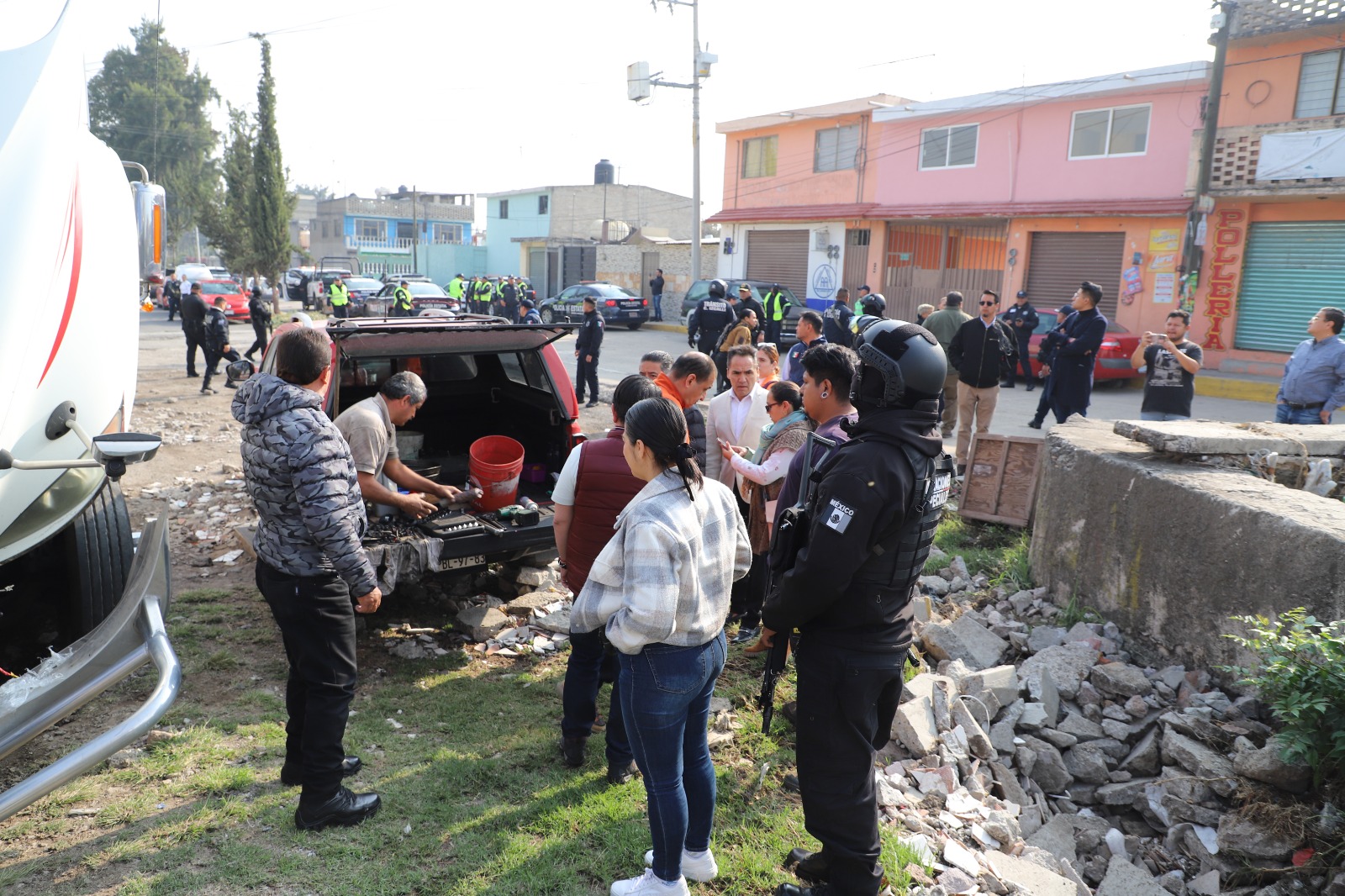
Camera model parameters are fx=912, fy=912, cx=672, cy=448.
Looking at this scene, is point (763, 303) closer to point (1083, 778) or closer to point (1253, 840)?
point (1083, 778)

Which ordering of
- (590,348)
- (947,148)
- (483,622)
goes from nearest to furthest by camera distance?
(483,622) → (590,348) → (947,148)

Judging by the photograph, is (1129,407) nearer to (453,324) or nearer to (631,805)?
(453,324)

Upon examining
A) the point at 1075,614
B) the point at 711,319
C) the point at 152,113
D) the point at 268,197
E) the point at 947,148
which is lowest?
the point at 1075,614

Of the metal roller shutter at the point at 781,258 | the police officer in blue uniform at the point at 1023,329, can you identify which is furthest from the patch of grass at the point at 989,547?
the metal roller shutter at the point at 781,258

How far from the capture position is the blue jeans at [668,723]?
9.29ft

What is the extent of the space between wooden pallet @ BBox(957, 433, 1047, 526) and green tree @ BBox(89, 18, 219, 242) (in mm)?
53743

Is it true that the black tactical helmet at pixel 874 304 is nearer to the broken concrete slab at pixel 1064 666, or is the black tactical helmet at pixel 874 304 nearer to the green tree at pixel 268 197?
the broken concrete slab at pixel 1064 666

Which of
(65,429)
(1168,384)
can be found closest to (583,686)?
(65,429)

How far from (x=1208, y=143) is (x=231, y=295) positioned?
2521 centimetres

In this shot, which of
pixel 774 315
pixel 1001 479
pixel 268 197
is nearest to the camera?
pixel 1001 479

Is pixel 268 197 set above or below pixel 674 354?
above

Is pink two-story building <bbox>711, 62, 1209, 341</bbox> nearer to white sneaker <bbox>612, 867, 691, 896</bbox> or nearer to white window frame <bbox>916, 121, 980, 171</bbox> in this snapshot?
white window frame <bbox>916, 121, 980, 171</bbox>

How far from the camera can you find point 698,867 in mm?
3156

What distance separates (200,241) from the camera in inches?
3172
